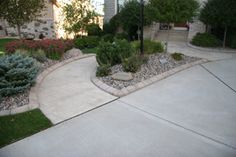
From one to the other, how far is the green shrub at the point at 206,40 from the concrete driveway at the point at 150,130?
20.8 feet

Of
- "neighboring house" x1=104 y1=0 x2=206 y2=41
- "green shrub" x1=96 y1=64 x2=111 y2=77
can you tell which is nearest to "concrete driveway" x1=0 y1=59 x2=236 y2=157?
"green shrub" x1=96 y1=64 x2=111 y2=77

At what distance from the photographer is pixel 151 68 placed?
7.30 meters

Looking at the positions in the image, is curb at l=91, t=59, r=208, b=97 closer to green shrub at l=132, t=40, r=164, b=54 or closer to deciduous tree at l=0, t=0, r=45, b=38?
green shrub at l=132, t=40, r=164, b=54

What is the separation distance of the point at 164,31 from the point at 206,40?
12.4 feet

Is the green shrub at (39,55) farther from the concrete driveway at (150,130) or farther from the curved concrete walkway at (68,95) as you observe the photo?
the concrete driveway at (150,130)

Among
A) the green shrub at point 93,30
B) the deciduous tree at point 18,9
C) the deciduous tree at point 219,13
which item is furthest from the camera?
the green shrub at point 93,30

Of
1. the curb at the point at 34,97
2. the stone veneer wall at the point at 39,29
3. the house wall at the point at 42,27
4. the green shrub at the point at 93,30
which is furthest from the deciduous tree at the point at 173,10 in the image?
the stone veneer wall at the point at 39,29

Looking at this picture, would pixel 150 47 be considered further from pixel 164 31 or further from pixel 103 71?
pixel 164 31

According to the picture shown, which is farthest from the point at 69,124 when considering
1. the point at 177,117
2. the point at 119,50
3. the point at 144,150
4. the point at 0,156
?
the point at 119,50

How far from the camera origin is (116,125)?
13.8 feet

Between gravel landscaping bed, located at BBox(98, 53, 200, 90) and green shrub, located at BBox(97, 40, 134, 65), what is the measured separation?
338mm

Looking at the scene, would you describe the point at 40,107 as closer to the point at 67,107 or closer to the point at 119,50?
the point at 67,107

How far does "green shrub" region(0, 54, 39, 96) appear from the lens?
5223 mm

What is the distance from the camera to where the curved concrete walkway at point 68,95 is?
4.78m
